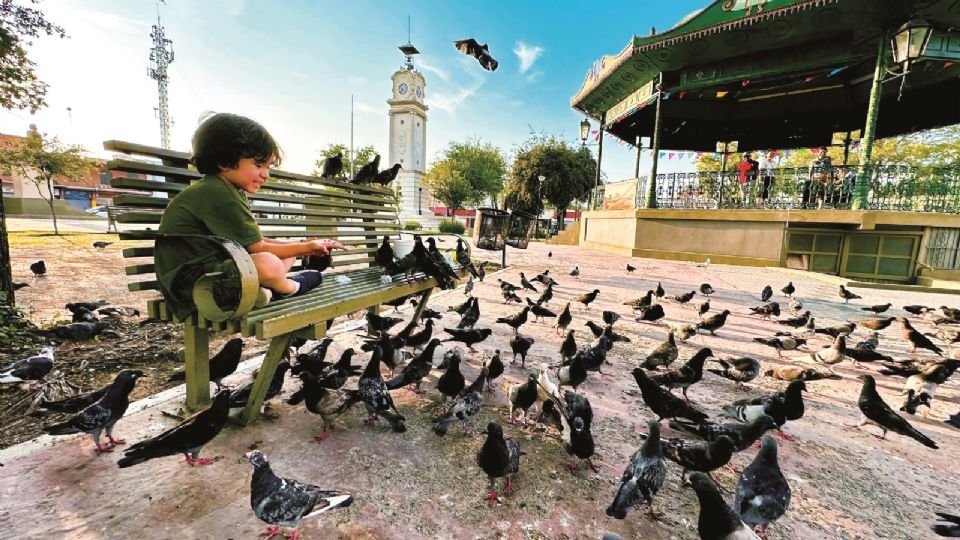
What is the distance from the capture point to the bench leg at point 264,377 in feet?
6.93

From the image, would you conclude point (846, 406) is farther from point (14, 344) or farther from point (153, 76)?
point (153, 76)

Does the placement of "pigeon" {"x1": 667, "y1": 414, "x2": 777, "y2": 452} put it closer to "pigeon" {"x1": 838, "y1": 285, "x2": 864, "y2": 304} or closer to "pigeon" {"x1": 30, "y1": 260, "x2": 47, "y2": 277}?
"pigeon" {"x1": 838, "y1": 285, "x2": 864, "y2": 304}

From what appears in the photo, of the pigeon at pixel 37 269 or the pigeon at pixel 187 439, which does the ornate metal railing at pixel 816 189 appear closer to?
the pigeon at pixel 187 439

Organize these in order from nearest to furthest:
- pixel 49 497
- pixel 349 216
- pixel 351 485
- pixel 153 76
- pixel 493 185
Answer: pixel 49 497 < pixel 351 485 < pixel 349 216 < pixel 153 76 < pixel 493 185

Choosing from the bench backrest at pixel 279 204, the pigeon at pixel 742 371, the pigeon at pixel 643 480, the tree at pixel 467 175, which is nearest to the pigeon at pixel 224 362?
the bench backrest at pixel 279 204

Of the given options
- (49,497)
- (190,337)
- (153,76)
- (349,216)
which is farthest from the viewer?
(153,76)

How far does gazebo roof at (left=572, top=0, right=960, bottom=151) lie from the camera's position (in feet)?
31.8

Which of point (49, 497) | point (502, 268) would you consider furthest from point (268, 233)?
point (502, 268)

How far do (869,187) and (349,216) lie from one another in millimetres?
14062

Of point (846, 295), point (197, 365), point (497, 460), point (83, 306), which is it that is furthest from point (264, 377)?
point (846, 295)

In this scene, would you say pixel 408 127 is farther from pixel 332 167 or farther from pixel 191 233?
pixel 191 233

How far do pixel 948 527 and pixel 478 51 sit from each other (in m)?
12.7

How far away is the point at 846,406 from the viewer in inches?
117

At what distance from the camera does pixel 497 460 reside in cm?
185
